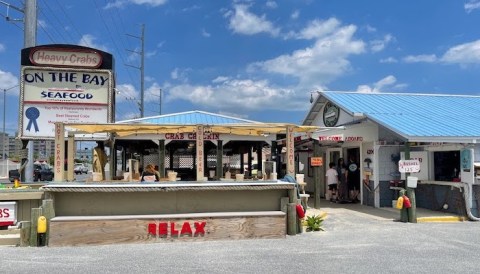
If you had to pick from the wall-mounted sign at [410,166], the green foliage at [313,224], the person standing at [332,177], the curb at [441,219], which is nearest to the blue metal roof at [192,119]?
the person standing at [332,177]

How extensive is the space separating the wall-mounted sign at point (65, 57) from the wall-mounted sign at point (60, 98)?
0.65 feet

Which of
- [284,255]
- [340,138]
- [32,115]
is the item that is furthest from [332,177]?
[32,115]

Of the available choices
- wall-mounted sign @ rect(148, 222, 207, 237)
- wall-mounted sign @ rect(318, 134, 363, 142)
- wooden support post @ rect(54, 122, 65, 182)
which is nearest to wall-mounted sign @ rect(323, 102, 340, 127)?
wall-mounted sign @ rect(318, 134, 363, 142)

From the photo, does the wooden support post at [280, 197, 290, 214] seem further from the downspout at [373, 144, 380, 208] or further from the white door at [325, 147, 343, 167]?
the white door at [325, 147, 343, 167]

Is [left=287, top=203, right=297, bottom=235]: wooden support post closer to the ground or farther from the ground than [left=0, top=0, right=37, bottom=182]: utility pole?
closer to the ground

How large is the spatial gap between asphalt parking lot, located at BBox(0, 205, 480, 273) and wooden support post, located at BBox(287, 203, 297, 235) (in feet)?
0.63

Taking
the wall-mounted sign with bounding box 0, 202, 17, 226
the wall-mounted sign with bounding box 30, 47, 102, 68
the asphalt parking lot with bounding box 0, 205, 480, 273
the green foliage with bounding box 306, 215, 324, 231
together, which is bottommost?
the asphalt parking lot with bounding box 0, 205, 480, 273

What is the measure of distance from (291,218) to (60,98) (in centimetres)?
832

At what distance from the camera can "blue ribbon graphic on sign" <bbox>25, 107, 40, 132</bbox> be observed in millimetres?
13852

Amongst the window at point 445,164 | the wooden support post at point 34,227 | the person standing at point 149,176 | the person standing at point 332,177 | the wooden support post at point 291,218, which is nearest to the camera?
the wooden support post at point 34,227

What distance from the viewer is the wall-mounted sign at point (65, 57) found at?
45.7 ft

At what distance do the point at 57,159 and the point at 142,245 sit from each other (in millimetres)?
3026

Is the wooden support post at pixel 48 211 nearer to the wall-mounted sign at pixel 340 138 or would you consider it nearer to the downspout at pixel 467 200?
the wall-mounted sign at pixel 340 138

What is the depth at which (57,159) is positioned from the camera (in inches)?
410
